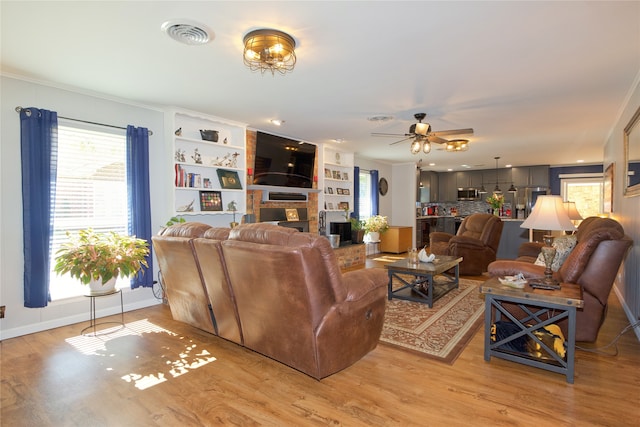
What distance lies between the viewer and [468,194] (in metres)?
10.8

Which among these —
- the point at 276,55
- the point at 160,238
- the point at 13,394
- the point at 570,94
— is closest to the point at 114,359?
the point at 13,394

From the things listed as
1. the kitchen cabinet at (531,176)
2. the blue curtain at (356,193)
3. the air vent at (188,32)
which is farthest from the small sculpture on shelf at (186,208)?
the kitchen cabinet at (531,176)

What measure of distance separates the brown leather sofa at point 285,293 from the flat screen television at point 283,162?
9.33 feet

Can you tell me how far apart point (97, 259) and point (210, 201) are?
189 centimetres

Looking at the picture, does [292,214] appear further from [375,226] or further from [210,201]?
[375,226]

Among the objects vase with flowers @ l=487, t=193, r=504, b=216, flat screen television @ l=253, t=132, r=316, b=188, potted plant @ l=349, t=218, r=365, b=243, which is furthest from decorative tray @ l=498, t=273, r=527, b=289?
vase with flowers @ l=487, t=193, r=504, b=216

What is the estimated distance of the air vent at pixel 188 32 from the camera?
7.67 feet

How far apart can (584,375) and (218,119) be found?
481 centimetres

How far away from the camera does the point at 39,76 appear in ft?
10.8

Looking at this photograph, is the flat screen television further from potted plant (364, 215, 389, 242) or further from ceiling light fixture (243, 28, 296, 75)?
ceiling light fixture (243, 28, 296, 75)

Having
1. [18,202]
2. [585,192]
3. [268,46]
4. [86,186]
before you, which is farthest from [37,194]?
[585,192]

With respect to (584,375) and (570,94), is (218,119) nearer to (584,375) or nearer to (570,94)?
(570,94)

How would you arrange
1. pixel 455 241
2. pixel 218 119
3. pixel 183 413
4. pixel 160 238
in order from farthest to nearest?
1. pixel 455 241
2. pixel 218 119
3. pixel 160 238
4. pixel 183 413

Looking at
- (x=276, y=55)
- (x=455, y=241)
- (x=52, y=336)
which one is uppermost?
(x=276, y=55)
